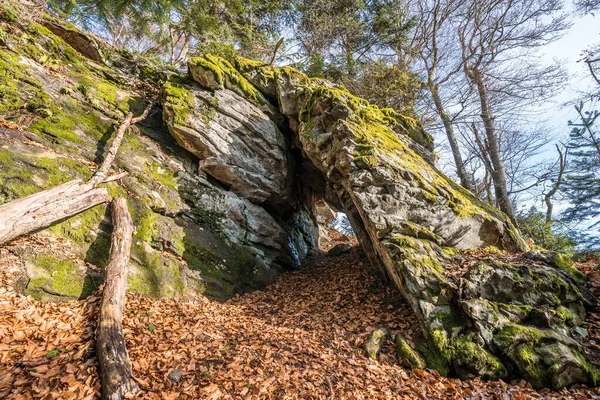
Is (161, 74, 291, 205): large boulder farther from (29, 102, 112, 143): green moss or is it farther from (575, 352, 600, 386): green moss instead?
(575, 352, 600, 386): green moss

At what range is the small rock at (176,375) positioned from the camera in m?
3.49

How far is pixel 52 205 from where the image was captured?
5.09 m

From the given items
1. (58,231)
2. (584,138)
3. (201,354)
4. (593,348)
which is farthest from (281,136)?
(584,138)

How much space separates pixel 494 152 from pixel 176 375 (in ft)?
42.3

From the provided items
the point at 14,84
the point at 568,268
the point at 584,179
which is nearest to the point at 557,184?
the point at 584,179

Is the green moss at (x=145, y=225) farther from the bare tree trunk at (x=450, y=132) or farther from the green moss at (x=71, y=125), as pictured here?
the bare tree trunk at (x=450, y=132)

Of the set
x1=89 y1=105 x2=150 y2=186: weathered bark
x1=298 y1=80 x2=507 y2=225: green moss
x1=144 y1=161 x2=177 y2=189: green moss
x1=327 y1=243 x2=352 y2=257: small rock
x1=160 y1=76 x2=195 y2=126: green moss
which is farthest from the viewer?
x1=327 y1=243 x2=352 y2=257: small rock

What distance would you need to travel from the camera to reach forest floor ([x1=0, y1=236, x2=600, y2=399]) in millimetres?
3318

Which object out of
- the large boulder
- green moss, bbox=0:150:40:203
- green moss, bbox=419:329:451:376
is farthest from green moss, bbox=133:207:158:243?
green moss, bbox=419:329:451:376

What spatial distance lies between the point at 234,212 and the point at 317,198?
644 cm

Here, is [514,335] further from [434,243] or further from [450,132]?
[450,132]

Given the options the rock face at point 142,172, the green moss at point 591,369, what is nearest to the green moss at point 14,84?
the rock face at point 142,172

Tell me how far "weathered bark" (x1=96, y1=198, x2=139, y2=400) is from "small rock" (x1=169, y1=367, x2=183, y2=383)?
40 centimetres

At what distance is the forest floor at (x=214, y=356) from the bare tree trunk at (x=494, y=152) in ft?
15.9
